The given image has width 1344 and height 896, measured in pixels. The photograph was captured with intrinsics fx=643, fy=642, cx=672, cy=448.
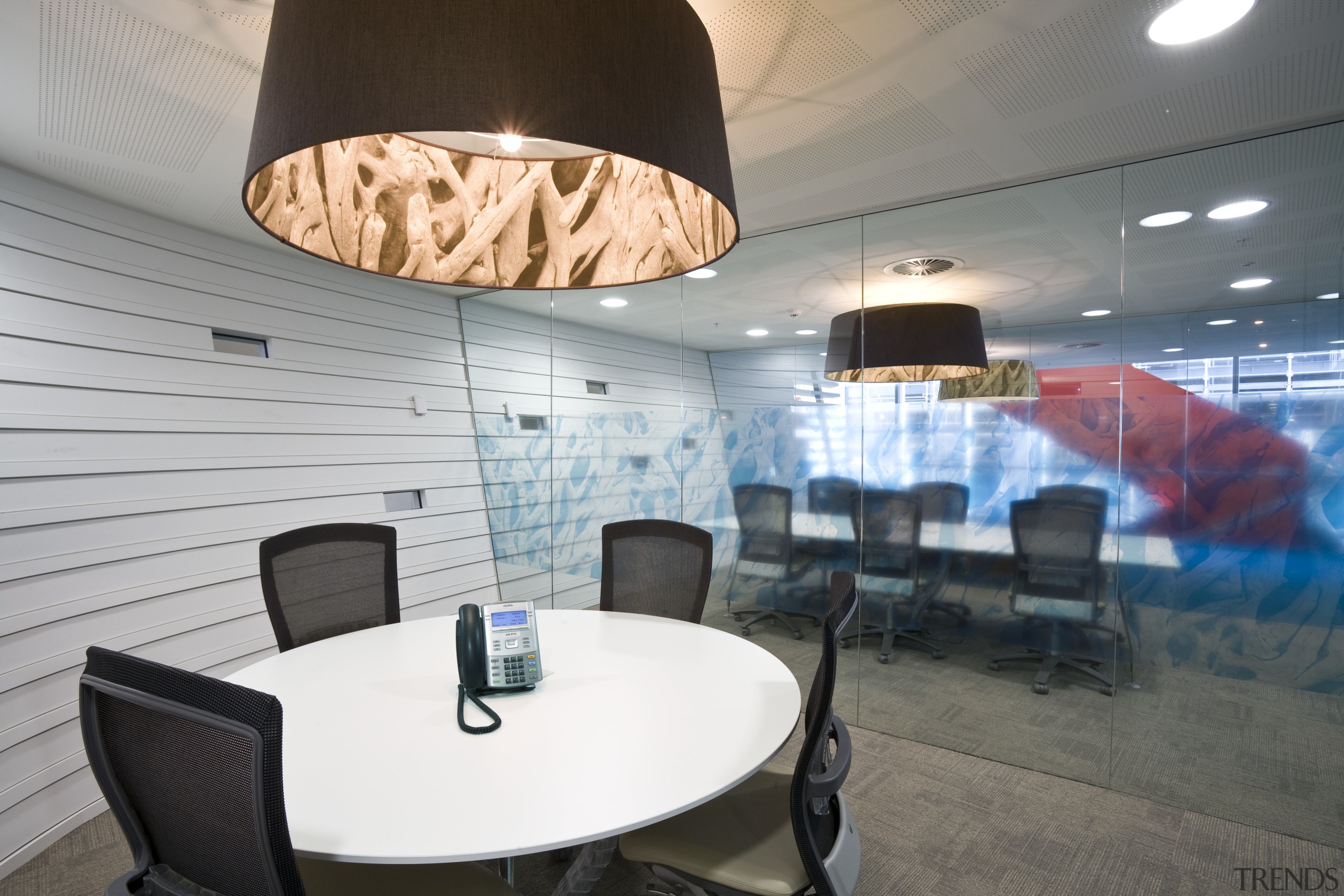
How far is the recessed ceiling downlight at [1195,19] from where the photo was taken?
1755mm

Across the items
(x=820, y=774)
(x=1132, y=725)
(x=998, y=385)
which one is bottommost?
(x=1132, y=725)

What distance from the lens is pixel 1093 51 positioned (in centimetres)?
198

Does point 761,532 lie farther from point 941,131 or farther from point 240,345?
point 240,345

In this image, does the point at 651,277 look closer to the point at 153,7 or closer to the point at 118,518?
the point at 153,7

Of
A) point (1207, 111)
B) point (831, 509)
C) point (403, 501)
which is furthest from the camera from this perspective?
point (403, 501)

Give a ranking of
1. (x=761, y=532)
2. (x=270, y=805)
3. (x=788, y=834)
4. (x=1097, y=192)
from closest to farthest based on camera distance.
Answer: (x=270, y=805) → (x=788, y=834) → (x=1097, y=192) → (x=761, y=532)

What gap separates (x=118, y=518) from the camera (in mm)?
3105

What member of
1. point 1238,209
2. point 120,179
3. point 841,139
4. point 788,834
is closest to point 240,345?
point 120,179

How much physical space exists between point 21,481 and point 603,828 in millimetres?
3121

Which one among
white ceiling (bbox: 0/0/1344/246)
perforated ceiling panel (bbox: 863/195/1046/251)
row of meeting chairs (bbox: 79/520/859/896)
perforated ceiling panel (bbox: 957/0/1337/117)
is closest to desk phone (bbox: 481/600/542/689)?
row of meeting chairs (bbox: 79/520/859/896)

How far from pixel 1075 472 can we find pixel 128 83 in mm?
3991

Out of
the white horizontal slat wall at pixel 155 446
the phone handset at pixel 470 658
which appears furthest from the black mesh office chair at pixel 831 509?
the white horizontal slat wall at pixel 155 446

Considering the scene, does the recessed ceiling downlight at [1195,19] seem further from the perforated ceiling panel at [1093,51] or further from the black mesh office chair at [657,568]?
the black mesh office chair at [657,568]

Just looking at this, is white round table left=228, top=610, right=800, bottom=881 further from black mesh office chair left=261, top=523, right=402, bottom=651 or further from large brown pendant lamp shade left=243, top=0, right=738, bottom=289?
large brown pendant lamp shade left=243, top=0, right=738, bottom=289
